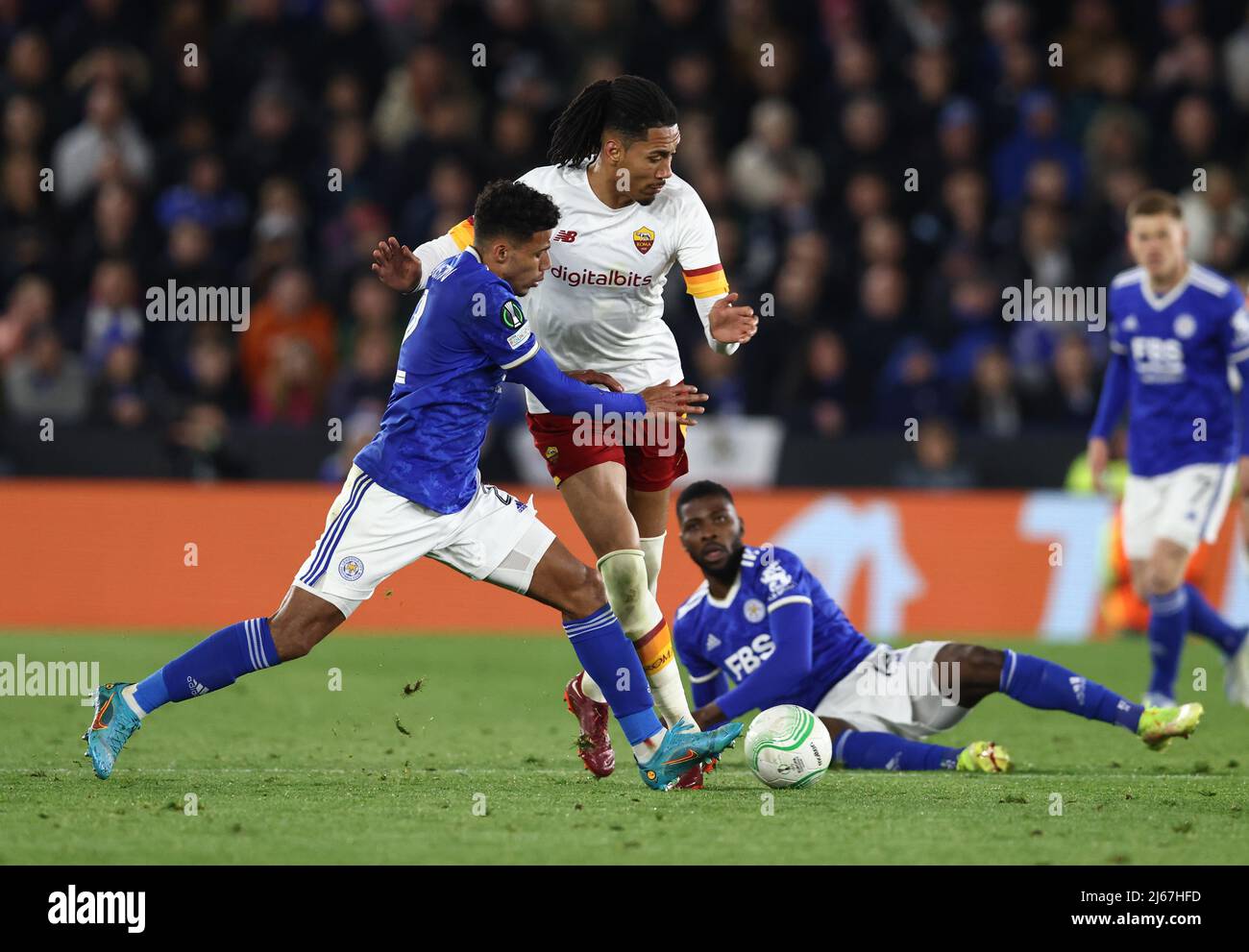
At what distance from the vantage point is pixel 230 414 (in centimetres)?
1428

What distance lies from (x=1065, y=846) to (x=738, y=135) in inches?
443

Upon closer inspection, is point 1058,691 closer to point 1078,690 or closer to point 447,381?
point 1078,690

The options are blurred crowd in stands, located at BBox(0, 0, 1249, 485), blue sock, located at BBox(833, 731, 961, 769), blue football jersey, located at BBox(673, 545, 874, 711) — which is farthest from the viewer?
blurred crowd in stands, located at BBox(0, 0, 1249, 485)

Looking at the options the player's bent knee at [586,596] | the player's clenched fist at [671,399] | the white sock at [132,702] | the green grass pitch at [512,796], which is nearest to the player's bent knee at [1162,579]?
the green grass pitch at [512,796]

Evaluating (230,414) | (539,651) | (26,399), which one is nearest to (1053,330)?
(539,651)

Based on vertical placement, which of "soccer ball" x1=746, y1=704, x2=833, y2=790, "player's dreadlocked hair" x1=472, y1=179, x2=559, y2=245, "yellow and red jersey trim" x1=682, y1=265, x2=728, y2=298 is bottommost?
"soccer ball" x1=746, y1=704, x2=833, y2=790

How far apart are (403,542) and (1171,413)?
187 inches

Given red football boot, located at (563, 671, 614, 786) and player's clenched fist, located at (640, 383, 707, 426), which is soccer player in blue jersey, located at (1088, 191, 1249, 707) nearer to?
red football boot, located at (563, 671, 614, 786)

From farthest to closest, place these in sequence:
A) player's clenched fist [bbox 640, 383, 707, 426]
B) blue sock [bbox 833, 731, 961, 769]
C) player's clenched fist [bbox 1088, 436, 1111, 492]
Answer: player's clenched fist [bbox 1088, 436, 1111, 492] < blue sock [bbox 833, 731, 961, 769] < player's clenched fist [bbox 640, 383, 707, 426]

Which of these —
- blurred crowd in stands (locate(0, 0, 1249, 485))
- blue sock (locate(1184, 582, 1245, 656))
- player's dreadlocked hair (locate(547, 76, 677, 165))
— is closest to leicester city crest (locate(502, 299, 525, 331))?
player's dreadlocked hair (locate(547, 76, 677, 165))

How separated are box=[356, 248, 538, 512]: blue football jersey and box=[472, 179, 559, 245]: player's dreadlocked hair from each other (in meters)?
0.13

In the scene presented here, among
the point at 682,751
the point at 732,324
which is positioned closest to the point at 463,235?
the point at 732,324

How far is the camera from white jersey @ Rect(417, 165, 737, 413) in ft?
23.1

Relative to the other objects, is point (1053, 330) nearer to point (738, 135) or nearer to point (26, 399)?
point (738, 135)
